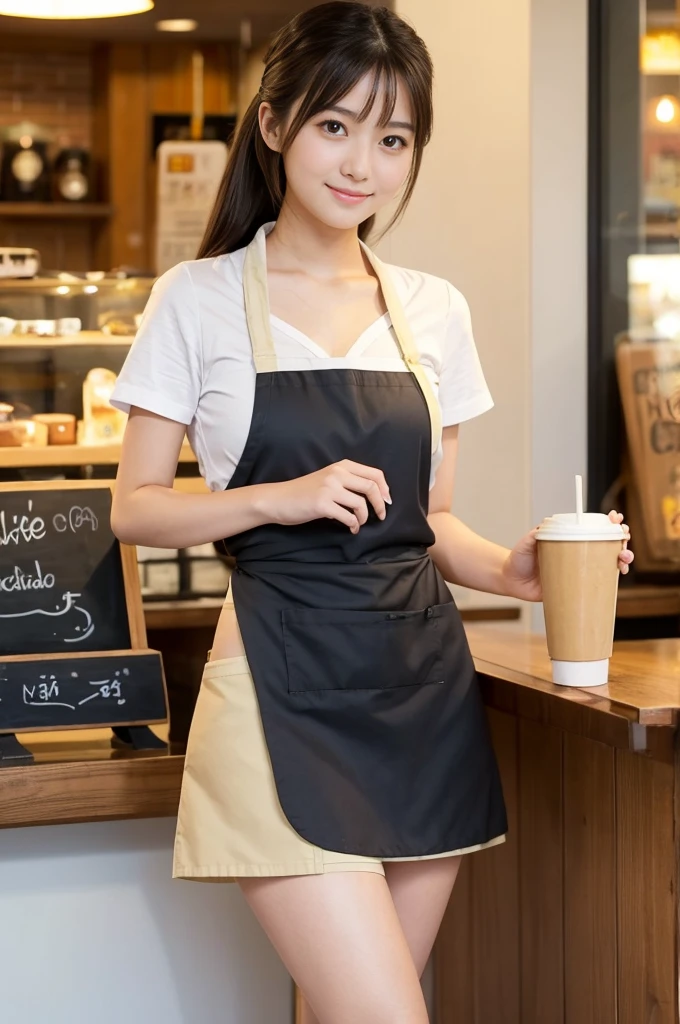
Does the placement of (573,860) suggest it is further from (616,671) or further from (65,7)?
(65,7)

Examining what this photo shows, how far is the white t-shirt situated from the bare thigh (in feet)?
1.58

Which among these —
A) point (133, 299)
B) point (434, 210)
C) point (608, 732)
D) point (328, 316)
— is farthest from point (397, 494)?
point (133, 299)

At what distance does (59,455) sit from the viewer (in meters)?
2.57

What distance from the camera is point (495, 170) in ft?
8.55

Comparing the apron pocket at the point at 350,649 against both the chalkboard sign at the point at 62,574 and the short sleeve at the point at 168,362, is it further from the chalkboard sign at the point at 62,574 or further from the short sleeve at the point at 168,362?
the chalkboard sign at the point at 62,574

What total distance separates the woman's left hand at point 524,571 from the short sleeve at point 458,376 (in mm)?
193

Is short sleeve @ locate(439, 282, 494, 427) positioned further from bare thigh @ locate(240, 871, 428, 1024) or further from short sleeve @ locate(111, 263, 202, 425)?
bare thigh @ locate(240, 871, 428, 1024)

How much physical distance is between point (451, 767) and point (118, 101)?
5.21 meters

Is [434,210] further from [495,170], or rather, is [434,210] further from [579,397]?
[579,397]

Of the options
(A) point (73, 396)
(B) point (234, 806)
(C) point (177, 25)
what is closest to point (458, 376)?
(B) point (234, 806)

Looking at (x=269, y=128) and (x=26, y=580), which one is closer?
(x=269, y=128)

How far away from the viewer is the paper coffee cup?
1491 millimetres

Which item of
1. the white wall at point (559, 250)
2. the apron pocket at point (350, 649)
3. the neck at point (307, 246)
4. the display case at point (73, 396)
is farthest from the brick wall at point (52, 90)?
the apron pocket at point (350, 649)

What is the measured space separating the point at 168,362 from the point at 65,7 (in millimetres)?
1907
